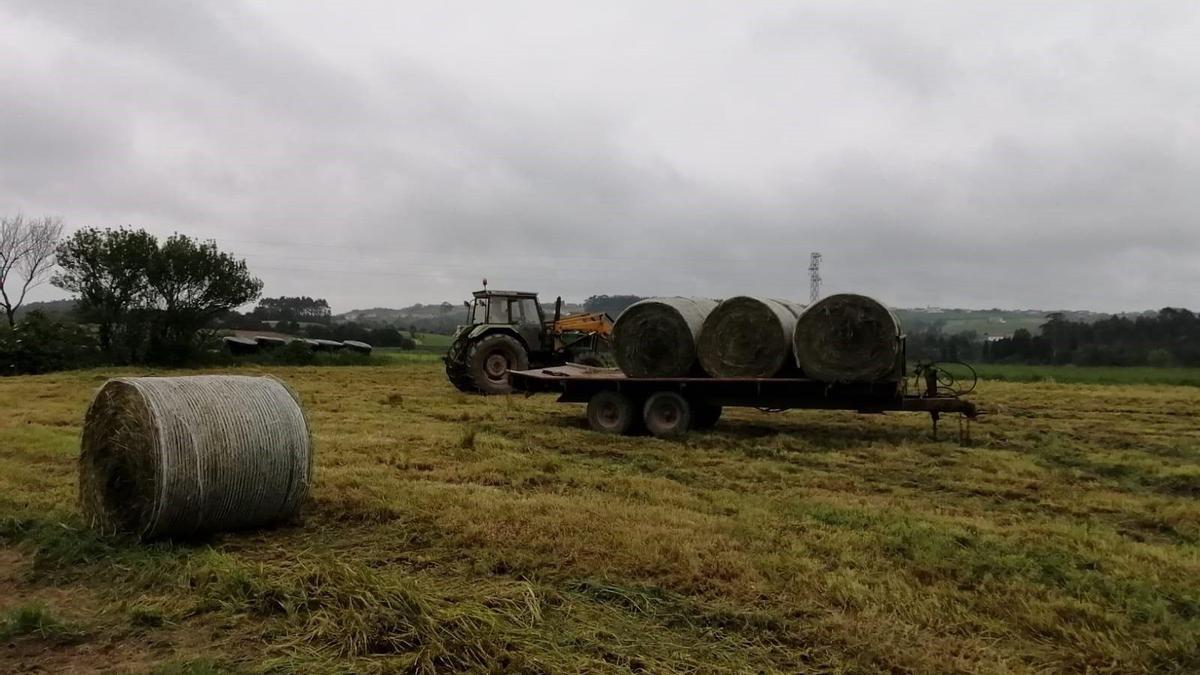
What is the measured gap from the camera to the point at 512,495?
6996 millimetres

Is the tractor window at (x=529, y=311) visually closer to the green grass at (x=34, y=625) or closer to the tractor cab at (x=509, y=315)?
the tractor cab at (x=509, y=315)

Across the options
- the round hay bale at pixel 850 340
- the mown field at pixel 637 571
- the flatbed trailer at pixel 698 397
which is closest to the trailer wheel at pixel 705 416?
the flatbed trailer at pixel 698 397

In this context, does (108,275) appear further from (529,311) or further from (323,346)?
(529,311)

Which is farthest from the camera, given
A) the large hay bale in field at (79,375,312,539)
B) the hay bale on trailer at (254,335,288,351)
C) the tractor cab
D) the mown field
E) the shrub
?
the hay bale on trailer at (254,335,288,351)

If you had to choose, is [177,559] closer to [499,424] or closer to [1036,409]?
[499,424]

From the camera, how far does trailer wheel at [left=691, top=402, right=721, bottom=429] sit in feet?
40.7

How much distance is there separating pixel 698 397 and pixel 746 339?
106 centimetres

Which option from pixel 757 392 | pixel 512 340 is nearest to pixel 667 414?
→ pixel 757 392

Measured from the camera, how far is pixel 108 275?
28.1 metres

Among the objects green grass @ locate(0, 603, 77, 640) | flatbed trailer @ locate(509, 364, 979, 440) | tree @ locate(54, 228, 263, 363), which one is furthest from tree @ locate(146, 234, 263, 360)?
green grass @ locate(0, 603, 77, 640)

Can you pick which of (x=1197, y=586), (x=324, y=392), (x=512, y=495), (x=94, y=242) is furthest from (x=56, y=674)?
(x=94, y=242)

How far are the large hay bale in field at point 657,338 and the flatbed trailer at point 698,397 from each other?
7.3 inches

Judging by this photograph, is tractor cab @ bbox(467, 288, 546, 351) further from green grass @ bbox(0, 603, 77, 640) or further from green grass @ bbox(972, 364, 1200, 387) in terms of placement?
green grass @ bbox(972, 364, 1200, 387)

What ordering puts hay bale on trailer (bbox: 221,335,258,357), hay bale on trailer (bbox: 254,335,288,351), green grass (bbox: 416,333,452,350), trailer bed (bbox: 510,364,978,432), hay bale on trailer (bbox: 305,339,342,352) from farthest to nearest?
green grass (bbox: 416,333,452,350) < hay bale on trailer (bbox: 305,339,342,352) < hay bale on trailer (bbox: 254,335,288,351) < hay bale on trailer (bbox: 221,335,258,357) < trailer bed (bbox: 510,364,978,432)
